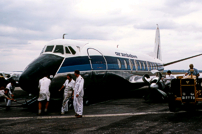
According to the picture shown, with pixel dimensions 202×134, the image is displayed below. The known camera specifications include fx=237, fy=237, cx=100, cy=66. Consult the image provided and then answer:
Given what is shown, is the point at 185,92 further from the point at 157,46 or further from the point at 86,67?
the point at 157,46

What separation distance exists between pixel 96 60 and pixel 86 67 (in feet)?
4.31

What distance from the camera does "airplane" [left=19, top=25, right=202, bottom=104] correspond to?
37.5 feet

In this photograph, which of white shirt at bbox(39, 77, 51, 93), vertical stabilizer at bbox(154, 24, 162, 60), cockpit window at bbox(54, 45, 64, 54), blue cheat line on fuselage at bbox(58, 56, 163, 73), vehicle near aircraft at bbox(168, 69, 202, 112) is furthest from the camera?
vertical stabilizer at bbox(154, 24, 162, 60)

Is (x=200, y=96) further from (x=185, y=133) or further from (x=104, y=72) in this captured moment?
(x=104, y=72)

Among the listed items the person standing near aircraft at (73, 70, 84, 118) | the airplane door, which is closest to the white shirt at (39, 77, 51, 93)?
the person standing near aircraft at (73, 70, 84, 118)

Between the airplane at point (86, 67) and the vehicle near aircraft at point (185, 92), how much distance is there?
16.3 feet

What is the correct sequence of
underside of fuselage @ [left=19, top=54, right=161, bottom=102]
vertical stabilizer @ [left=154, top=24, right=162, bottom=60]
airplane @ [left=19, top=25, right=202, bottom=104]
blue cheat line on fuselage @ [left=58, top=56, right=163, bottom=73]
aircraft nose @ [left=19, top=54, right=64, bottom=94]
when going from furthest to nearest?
1. vertical stabilizer @ [left=154, top=24, right=162, bottom=60]
2. blue cheat line on fuselage @ [left=58, top=56, right=163, bottom=73]
3. airplane @ [left=19, top=25, right=202, bottom=104]
4. underside of fuselage @ [left=19, top=54, right=161, bottom=102]
5. aircraft nose @ [left=19, top=54, right=64, bottom=94]

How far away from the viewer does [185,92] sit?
948 centimetres

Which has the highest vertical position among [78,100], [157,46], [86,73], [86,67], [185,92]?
[157,46]

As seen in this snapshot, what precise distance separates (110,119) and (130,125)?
1.35m

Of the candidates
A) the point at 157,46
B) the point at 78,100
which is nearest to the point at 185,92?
the point at 78,100

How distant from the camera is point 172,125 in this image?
25.3ft

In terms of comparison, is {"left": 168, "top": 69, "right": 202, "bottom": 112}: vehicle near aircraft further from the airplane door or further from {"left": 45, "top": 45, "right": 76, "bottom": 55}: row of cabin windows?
{"left": 45, "top": 45, "right": 76, "bottom": 55}: row of cabin windows

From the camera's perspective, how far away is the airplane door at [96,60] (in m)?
13.8
